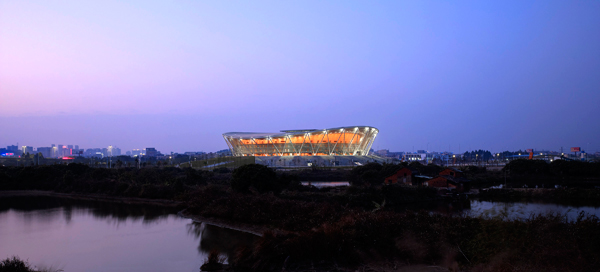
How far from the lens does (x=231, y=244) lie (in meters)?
16.0

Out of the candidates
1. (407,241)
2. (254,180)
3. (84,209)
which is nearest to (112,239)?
(254,180)

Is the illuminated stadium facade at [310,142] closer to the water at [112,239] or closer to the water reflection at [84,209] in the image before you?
the water reflection at [84,209]

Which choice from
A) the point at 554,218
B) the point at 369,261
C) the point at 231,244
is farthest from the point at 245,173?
the point at 554,218

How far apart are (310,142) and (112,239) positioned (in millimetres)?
66355

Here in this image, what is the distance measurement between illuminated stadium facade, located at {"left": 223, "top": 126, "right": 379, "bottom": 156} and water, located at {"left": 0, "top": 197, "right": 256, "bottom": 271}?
56895 mm

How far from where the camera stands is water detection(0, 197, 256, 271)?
46.0 feet

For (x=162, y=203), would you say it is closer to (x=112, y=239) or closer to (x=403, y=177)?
(x=112, y=239)

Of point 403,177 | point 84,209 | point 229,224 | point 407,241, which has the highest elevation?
point 403,177

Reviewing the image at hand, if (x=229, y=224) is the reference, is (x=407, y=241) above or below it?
above

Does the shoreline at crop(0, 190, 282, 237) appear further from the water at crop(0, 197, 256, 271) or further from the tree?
the tree

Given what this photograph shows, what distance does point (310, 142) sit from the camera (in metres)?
83.2

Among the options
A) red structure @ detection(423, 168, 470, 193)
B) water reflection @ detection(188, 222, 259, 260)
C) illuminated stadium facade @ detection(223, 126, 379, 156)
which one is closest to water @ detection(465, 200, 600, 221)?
red structure @ detection(423, 168, 470, 193)

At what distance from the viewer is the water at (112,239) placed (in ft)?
46.0

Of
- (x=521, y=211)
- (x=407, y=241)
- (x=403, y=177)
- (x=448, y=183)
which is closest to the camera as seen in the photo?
(x=407, y=241)
